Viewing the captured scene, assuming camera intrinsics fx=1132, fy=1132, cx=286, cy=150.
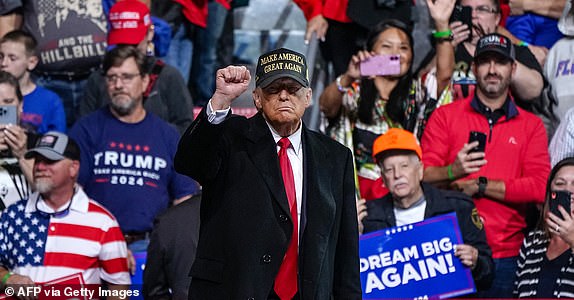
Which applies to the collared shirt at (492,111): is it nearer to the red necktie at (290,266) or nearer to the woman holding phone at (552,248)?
the woman holding phone at (552,248)

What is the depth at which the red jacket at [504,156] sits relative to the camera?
25.7 ft

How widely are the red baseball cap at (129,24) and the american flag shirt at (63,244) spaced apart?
2039mm

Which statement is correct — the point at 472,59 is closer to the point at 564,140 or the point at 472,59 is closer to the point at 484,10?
the point at 484,10

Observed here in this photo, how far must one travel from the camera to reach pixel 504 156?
26.3 ft

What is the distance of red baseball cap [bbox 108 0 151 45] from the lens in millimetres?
9156

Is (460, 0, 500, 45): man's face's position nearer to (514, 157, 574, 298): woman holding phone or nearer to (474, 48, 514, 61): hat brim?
(474, 48, 514, 61): hat brim

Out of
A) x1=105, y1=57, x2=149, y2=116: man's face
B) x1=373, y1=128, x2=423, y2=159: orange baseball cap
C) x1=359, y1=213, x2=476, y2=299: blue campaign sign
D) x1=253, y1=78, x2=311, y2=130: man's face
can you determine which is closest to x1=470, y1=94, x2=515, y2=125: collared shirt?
x1=373, y1=128, x2=423, y2=159: orange baseball cap

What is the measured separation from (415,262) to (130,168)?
234 cm

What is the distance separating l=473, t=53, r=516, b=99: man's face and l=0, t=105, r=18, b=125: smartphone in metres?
3.43

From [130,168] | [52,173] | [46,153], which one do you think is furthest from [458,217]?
[46,153]

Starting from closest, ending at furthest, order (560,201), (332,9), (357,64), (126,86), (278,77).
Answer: (278,77), (560,201), (357,64), (126,86), (332,9)

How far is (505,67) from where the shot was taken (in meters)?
8.17

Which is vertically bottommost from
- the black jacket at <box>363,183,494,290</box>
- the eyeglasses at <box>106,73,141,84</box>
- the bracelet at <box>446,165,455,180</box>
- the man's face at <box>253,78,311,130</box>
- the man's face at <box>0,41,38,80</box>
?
the black jacket at <box>363,183,494,290</box>

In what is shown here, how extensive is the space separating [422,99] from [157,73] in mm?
2163
